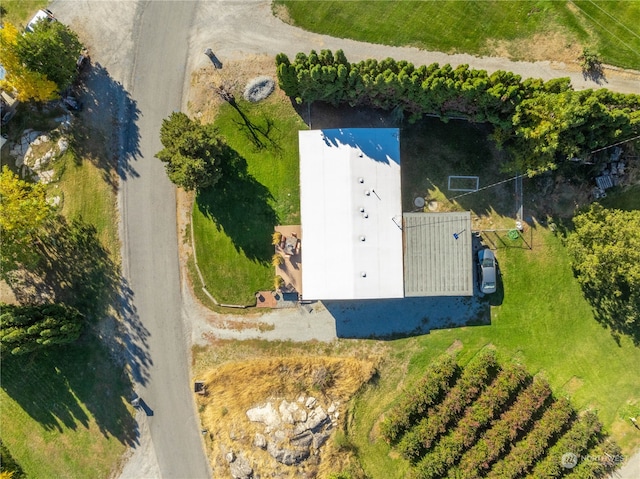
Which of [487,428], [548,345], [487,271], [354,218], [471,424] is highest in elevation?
[354,218]

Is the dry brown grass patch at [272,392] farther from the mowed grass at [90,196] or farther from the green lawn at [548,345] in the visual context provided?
the mowed grass at [90,196]

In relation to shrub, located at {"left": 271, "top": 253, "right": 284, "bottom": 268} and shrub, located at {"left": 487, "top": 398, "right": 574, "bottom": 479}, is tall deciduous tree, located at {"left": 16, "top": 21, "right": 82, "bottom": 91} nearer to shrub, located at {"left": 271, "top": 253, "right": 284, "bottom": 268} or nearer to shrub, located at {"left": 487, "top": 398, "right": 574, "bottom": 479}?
shrub, located at {"left": 271, "top": 253, "right": 284, "bottom": 268}

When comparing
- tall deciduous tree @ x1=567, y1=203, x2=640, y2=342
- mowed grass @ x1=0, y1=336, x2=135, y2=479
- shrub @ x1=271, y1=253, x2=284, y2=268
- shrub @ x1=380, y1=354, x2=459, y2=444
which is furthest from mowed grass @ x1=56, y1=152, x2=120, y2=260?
tall deciduous tree @ x1=567, y1=203, x2=640, y2=342

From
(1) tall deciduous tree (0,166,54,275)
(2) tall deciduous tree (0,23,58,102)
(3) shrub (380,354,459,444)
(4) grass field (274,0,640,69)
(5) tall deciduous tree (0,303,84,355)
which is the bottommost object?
(3) shrub (380,354,459,444)

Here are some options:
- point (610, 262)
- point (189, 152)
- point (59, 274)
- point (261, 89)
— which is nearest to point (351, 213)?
point (189, 152)

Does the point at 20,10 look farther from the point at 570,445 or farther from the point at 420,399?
the point at 570,445

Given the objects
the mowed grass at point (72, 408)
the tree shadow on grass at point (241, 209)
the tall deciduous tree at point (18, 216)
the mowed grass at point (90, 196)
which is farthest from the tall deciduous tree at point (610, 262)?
the tall deciduous tree at point (18, 216)
